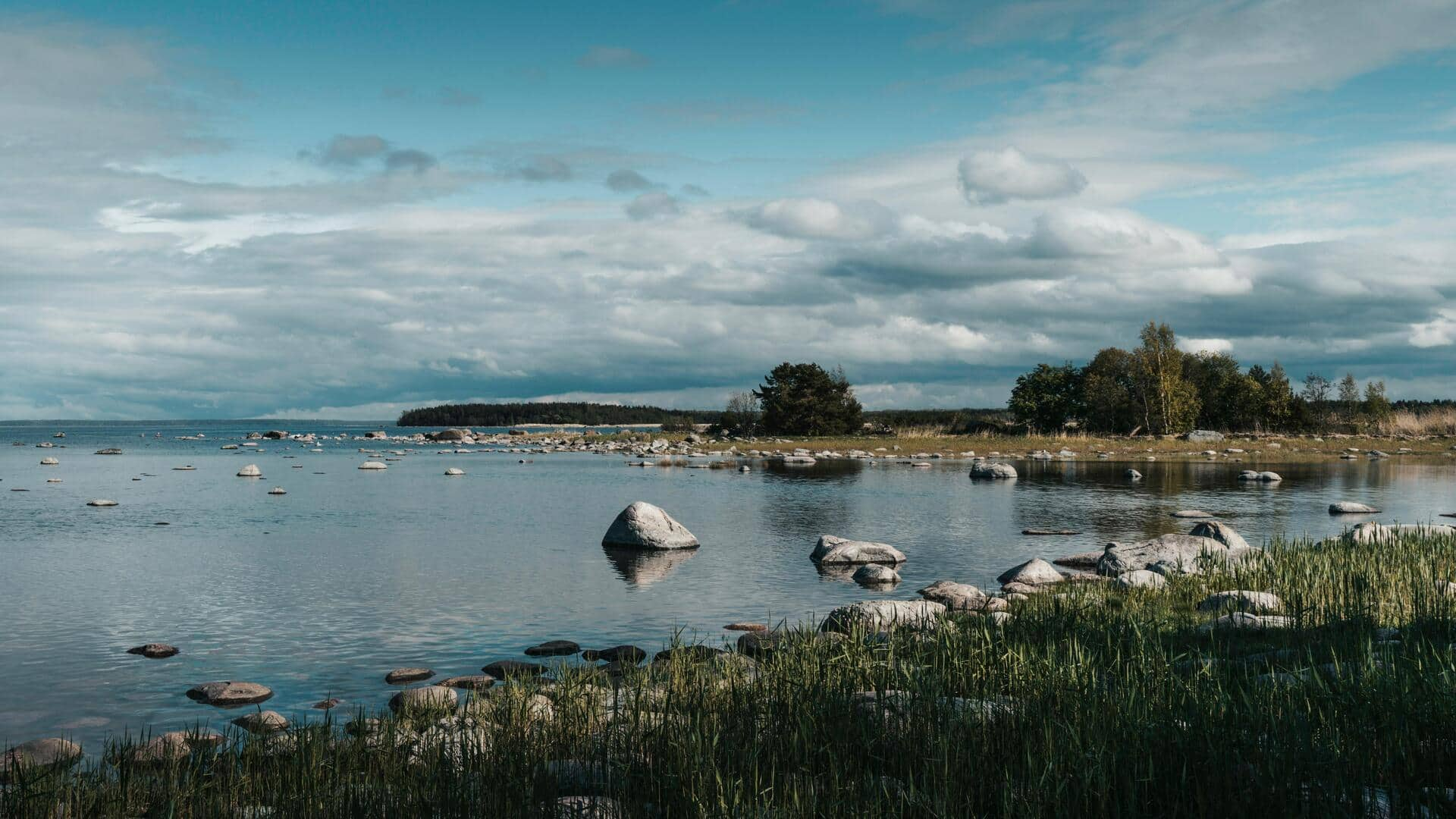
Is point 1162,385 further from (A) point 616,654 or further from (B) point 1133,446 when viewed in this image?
(A) point 616,654

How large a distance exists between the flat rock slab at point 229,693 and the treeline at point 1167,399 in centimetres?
7935

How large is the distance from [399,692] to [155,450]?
92.2 metres

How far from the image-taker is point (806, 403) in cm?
8381

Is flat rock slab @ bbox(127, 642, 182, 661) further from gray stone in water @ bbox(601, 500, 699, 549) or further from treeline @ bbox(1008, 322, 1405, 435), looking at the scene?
treeline @ bbox(1008, 322, 1405, 435)

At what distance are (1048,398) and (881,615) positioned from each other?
78.6 metres

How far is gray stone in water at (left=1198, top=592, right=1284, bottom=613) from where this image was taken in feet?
44.4

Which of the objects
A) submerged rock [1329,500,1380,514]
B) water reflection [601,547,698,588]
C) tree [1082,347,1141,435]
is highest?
tree [1082,347,1141,435]

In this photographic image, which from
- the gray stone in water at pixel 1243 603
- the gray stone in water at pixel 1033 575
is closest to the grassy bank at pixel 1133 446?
the gray stone in water at pixel 1033 575

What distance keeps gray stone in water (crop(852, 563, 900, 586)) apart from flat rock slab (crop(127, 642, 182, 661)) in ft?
38.1

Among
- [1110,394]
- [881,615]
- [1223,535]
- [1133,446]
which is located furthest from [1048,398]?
[881,615]

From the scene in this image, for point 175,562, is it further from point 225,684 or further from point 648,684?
point 648,684

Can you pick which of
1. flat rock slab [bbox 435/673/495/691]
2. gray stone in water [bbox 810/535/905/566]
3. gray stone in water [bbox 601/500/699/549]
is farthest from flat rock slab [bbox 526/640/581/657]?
gray stone in water [bbox 601/500/699/549]

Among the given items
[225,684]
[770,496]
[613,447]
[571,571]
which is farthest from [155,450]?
[225,684]

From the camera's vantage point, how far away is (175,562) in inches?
877
